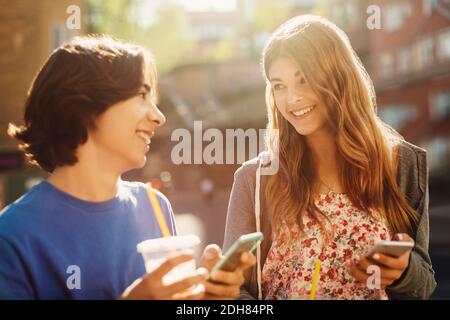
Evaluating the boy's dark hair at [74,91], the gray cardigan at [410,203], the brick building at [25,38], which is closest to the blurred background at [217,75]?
the brick building at [25,38]

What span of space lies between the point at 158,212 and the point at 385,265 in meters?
0.45

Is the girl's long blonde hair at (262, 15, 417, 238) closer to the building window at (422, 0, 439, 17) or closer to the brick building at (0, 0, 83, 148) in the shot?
the brick building at (0, 0, 83, 148)

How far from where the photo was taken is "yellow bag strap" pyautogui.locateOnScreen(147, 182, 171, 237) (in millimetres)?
1246

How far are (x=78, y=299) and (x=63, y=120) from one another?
333 mm

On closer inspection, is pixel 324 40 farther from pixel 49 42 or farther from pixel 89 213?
pixel 49 42

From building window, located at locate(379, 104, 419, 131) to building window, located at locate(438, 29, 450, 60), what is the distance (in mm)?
1309

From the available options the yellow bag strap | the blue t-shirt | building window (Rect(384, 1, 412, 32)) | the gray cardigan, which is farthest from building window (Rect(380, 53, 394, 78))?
the blue t-shirt

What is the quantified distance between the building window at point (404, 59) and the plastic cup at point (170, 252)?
1238cm

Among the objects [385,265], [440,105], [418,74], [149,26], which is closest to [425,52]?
[418,74]

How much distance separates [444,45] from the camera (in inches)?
465

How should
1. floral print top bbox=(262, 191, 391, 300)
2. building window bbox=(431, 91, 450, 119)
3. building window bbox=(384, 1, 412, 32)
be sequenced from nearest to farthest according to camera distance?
floral print top bbox=(262, 191, 391, 300) → building window bbox=(384, 1, 412, 32) → building window bbox=(431, 91, 450, 119)

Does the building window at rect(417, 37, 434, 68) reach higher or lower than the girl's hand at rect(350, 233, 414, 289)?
higher

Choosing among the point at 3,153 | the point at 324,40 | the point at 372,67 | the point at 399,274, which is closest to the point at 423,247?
the point at 399,274

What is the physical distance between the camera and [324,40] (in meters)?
1.36
